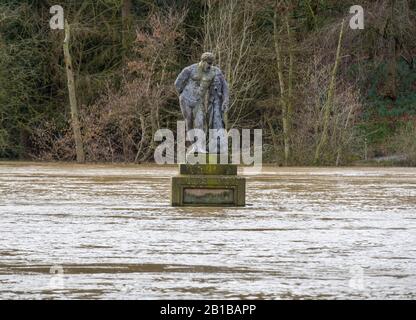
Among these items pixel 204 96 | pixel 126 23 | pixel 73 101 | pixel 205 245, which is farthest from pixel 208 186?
pixel 126 23

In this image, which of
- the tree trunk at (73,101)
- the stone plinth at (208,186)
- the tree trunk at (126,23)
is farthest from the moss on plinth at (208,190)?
the tree trunk at (126,23)

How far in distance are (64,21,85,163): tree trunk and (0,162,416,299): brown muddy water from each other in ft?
54.1

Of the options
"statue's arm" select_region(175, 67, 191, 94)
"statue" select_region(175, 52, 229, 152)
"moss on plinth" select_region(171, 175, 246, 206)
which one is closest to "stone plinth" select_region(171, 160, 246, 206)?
"moss on plinth" select_region(171, 175, 246, 206)

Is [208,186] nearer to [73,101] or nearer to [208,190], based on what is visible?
[208,190]

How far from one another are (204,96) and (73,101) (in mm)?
21956

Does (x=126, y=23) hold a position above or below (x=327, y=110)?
above

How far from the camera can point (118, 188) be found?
2544 cm

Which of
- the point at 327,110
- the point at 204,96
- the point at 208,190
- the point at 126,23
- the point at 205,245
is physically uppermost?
the point at 126,23

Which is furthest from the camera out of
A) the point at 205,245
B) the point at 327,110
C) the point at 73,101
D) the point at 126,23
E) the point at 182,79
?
the point at 126,23

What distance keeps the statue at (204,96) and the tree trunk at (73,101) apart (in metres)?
20.5

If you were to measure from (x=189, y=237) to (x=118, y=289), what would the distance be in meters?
4.22

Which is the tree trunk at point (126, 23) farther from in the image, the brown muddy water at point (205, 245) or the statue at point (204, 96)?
the statue at point (204, 96)

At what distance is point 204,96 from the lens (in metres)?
21.4
